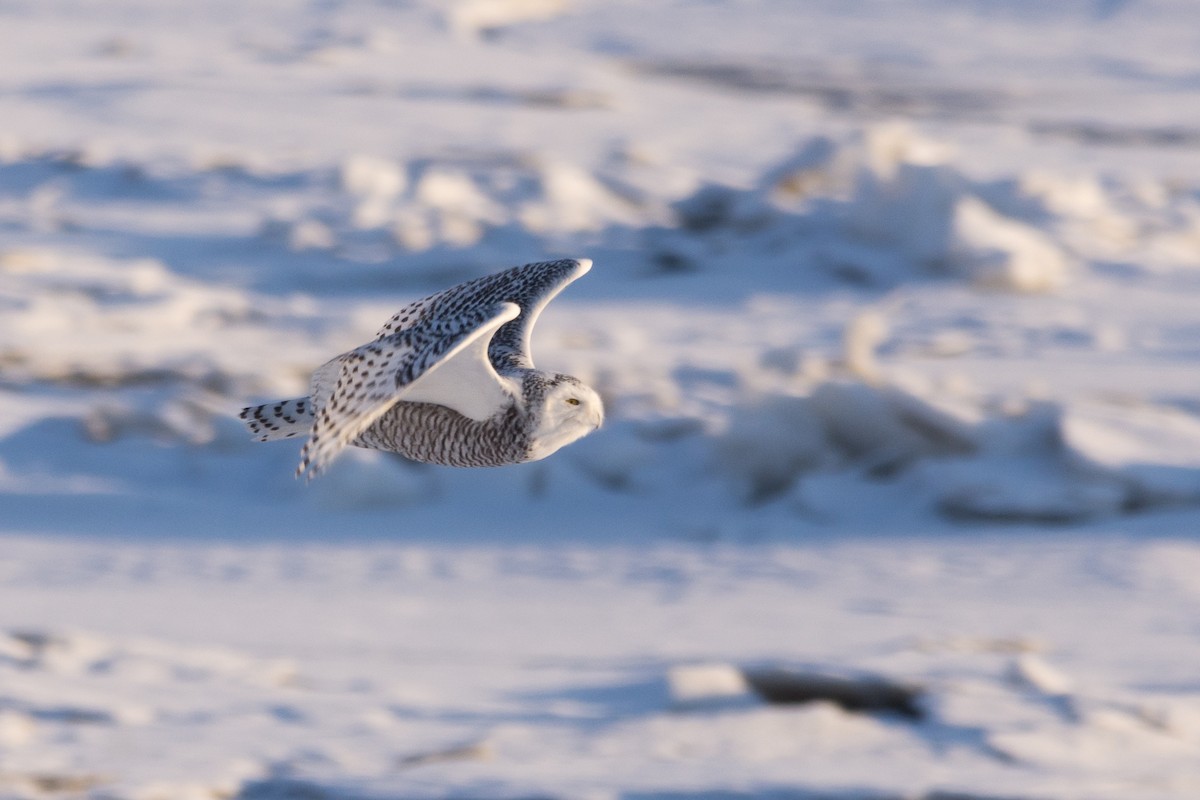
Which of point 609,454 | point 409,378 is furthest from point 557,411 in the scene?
point 609,454

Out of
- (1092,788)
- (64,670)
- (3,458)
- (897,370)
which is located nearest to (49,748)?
(64,670)

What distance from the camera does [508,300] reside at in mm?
4883

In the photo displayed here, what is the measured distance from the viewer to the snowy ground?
1379 cm

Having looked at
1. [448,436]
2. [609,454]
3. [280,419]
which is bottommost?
[448,436]

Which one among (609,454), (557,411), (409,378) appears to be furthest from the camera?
(609,454)

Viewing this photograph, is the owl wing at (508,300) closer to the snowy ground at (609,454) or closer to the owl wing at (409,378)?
the owl wing at (409,378)

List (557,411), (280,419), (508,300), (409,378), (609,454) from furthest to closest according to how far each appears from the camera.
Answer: (609,454), (508,300), (280,419), (557,411), (409,378)

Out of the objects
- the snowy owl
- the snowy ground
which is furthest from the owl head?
the snowy ground

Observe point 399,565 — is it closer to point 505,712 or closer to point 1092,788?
point 505,712

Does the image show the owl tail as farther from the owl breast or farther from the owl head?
the owl head

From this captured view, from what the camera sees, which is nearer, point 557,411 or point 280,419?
point 557,411

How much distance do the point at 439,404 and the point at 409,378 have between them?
0.34 metres

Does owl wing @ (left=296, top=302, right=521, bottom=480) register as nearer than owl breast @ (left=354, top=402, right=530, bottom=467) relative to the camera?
Yes

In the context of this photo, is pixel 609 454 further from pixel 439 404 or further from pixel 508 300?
pixel 439 404
